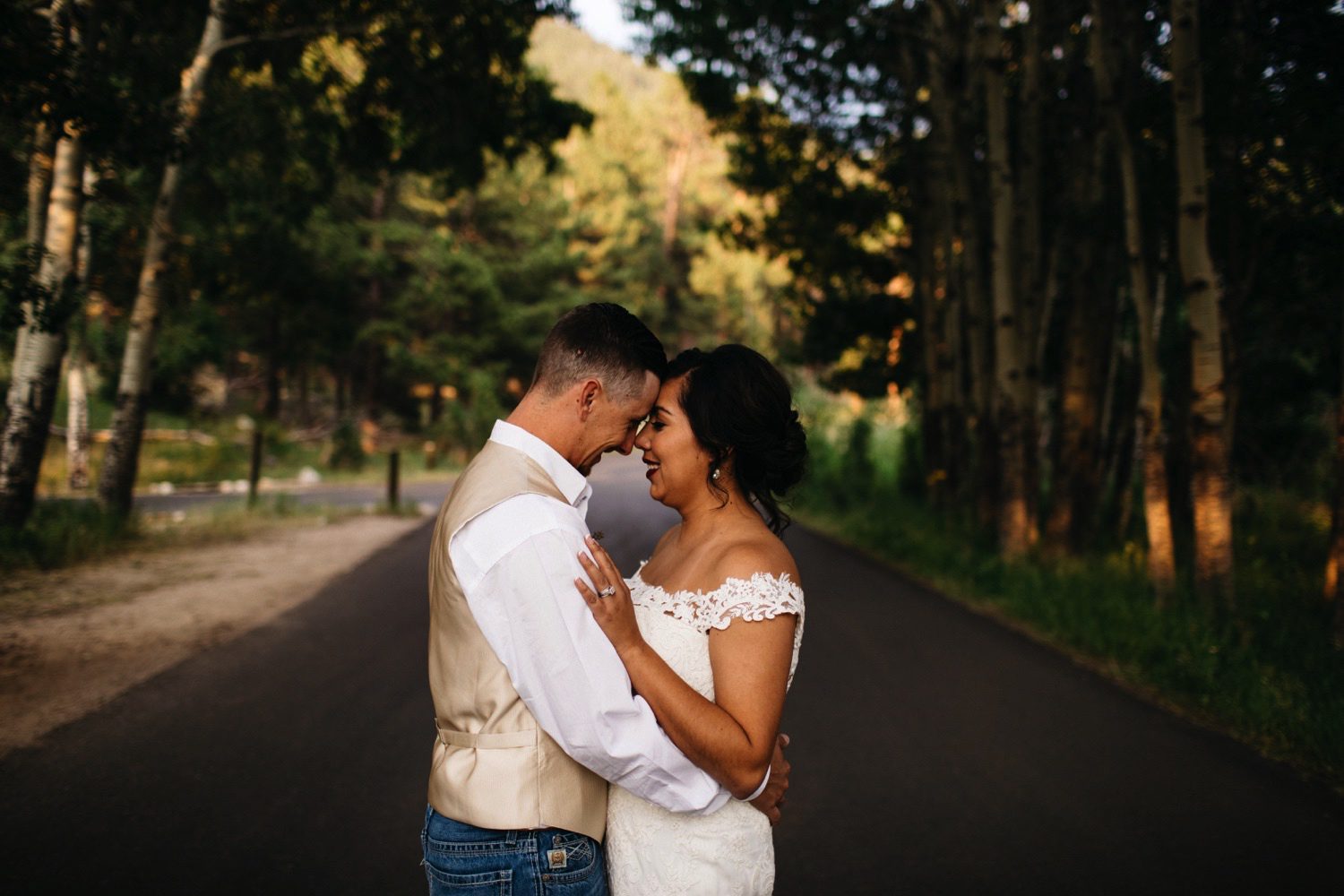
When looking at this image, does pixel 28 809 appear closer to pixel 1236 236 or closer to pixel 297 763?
pixel 297 763

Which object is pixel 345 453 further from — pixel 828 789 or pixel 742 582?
pixel 742 582

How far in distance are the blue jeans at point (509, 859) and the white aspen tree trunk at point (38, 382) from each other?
37.4 feet

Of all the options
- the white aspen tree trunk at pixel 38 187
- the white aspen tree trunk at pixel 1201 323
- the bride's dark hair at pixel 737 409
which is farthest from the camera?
the white aspen tree trunk at pixel 38 187


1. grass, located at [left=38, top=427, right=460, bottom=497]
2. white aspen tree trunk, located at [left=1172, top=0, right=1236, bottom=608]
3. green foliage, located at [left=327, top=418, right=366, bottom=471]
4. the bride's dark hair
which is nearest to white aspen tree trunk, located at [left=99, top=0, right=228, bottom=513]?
grass, located at [left=38, top=427, right=460, bottom=497]

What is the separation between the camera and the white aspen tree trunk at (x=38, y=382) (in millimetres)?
11203

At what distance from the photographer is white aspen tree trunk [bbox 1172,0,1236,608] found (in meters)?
7.75

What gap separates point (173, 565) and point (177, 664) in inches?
198

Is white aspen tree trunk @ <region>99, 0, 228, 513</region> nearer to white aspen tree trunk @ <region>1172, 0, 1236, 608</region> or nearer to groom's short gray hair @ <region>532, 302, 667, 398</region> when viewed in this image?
white aspen tree trunk @ <region>1172, 0, 1236, 608</region>

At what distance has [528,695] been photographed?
1782 mm

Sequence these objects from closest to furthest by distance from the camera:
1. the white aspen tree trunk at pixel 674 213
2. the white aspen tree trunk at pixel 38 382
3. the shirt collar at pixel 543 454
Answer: the shirt collar at pixel 543 454 < the white aspen tree trunk at pixel 38 382 < the white aspen tree trunk at pixel 674 213

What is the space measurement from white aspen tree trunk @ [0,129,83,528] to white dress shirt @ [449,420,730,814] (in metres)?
11.5

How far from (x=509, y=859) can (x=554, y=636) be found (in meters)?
0.53

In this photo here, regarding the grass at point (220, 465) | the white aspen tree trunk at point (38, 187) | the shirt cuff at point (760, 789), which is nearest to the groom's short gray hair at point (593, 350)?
the shirt cuff at point (760, 789)

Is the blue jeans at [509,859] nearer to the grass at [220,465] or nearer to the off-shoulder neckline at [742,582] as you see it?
the off-shoulder neckline at [742,582]
